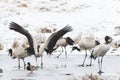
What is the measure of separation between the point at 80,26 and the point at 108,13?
→ 2.72 m

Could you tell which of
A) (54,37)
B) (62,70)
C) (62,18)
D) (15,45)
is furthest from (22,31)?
(62,18)

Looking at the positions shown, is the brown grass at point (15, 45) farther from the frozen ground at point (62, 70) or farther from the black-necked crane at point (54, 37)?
the black-necked crane at point (54, 37)

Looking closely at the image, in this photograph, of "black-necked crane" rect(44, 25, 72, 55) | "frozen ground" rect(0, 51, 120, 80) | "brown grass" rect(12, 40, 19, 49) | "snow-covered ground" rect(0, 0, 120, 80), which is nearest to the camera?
"frozen ground" rect(0, 51, 120, 80)

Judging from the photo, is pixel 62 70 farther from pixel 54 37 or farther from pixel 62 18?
pixel 62 18

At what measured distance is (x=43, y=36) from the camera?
88.5 feet

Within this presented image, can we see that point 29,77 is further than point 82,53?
No

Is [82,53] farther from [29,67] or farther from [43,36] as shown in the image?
[29,67]

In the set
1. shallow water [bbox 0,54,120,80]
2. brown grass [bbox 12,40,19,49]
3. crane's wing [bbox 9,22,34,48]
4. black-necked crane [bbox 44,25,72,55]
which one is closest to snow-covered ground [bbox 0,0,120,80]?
shallow water [bbox 0,54,120,80]

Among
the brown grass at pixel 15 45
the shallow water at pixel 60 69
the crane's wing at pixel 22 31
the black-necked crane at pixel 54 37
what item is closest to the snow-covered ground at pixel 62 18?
the shallow water at pixel 60 69

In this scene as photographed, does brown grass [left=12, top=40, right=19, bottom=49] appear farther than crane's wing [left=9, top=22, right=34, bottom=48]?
Yes

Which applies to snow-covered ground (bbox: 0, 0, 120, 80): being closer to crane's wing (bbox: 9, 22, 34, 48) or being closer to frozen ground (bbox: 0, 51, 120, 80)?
frozen ground (bbox: 0, 51, 120, 80)

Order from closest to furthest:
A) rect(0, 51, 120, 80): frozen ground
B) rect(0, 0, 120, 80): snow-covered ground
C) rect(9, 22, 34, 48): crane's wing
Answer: rect(0, 51, 120, 80): frozen ground → rect(9, 22, 34, 48): crane's wing → rect(0, 0, 120, 80): snow-covered ground

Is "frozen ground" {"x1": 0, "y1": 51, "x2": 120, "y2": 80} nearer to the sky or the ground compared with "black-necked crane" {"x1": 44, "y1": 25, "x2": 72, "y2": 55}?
nearer to the ground

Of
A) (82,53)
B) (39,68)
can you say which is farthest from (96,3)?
(39,68)
